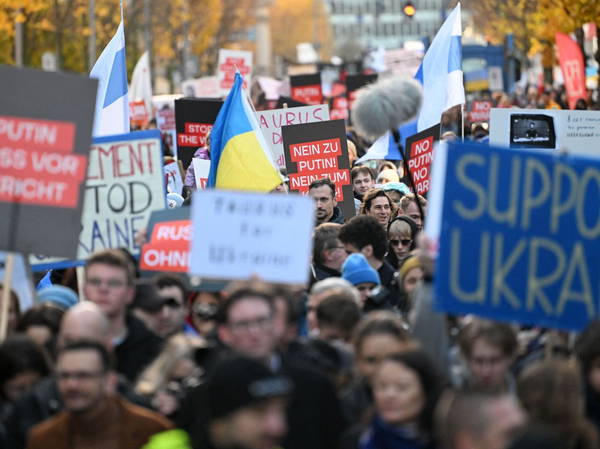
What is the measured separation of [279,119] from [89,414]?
10.9 m

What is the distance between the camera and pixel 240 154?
1098 cm

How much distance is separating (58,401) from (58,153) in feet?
5.63

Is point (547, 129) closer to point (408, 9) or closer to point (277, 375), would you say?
point (277, 375)

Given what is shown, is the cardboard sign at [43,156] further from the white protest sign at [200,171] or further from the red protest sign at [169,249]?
the white protest sign at [200,171]

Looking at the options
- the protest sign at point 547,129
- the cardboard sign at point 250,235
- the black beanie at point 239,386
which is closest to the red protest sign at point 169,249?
the cardboard sign at point 250,235

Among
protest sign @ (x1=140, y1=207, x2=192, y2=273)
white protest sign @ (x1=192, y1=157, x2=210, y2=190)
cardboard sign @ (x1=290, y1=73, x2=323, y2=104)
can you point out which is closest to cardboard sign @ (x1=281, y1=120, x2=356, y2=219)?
white protest sign @ (x1=192, y1=157, x2=210, y2=190)

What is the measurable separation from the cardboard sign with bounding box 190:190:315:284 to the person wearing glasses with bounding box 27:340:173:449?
91 cm

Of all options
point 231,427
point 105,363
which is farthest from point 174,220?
point 231,427

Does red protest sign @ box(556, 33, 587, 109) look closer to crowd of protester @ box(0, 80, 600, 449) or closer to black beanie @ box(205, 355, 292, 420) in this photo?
crowd of protester @ box(0, 80, 600, 449)

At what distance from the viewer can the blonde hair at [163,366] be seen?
6.34m

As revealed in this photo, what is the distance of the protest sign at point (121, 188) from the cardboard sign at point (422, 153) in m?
4.89

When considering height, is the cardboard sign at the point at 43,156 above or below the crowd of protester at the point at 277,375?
above

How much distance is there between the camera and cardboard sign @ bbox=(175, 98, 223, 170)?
16.5m

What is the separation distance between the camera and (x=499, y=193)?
6.50 metres
